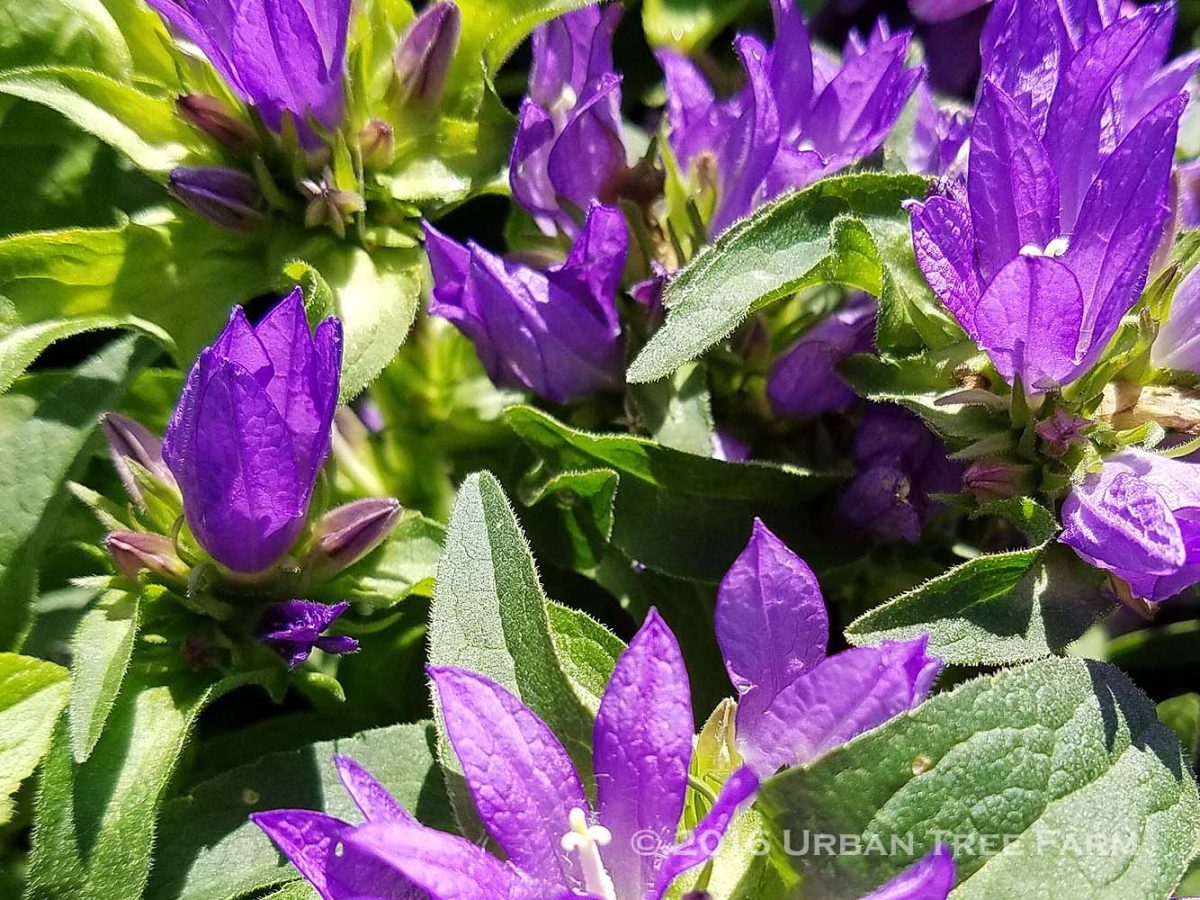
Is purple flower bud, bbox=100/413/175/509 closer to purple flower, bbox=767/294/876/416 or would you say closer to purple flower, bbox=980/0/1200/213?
purple flower, bbox=767/294/876/416

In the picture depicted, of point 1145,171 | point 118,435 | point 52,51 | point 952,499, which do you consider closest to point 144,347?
point 118,435

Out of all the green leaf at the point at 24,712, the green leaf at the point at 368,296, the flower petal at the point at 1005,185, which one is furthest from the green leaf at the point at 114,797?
the flower petal at the point at 1005,185

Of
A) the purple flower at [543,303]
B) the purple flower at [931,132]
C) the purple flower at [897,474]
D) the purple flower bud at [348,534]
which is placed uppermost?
the purple flower at [931,132]

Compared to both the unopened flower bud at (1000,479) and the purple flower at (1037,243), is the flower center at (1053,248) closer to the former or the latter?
the purple flower at (1037,243)

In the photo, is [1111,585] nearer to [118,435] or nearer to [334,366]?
[334,366]

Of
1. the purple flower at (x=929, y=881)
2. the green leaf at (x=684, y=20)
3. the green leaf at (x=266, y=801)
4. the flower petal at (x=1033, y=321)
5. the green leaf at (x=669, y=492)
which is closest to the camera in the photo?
the purple flower at (x=929, y=881)
